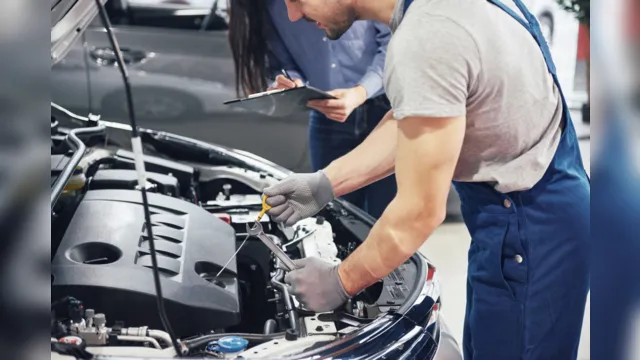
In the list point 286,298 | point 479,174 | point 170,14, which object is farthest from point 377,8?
point 170,14

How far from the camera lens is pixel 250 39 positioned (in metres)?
2.24

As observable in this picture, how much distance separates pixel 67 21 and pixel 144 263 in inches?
24.6

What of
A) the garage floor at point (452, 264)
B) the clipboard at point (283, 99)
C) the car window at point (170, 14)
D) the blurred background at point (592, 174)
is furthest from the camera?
the car window at point (170, 14)

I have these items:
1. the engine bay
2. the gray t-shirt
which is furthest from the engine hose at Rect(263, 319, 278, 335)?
the gray t-shirt

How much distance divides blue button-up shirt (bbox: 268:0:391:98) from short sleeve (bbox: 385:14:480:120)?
39.3 inches

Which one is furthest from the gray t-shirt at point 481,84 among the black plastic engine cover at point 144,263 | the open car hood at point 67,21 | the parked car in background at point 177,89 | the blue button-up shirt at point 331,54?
the parked car in background at point 177,89

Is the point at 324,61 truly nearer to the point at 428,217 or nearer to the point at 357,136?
the point at 357,136

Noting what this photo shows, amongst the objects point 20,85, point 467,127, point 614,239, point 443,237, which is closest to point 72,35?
point 20,85

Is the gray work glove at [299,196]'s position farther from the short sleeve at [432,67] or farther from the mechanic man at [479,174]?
the short sleeve at [432,67]

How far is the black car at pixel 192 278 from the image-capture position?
1.30 m

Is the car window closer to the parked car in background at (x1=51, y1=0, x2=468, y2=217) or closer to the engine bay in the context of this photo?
the parked car in background at (x1=51, y1=0, x2=468, y2=217)

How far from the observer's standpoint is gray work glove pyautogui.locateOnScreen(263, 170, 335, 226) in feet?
5.30

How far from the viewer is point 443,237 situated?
328 cm

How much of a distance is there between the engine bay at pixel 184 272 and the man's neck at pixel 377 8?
571 millimetres
